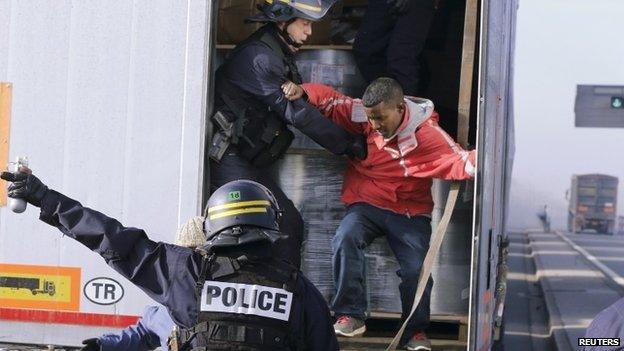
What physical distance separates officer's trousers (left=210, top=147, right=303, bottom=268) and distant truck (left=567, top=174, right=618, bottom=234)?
66.3 meters

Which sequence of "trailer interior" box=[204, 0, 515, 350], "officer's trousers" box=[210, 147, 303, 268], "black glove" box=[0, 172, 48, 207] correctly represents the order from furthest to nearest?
"officer's trousers" box=[210, 147, 303, 268] → "trailer interior" box=[204, 0, 515, 350] → "black glove" box=[0, 172, 48, 207]

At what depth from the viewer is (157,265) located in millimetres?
4027

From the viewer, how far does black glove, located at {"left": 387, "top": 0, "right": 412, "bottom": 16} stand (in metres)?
6.58

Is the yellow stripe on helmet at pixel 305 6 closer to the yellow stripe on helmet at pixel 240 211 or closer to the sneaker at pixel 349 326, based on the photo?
the sneaker at pixel 349 326

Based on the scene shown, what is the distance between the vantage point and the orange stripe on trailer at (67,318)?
18.0ft

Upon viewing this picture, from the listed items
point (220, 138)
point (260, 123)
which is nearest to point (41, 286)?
point (220, 138)

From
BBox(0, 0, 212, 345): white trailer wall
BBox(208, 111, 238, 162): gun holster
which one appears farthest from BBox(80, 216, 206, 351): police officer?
BBox(208, 111, 238, 162): gun holster

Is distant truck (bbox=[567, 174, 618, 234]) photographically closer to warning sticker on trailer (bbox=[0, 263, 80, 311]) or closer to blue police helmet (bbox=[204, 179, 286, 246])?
warning sticker on trailer (bbox=[0, 263, 80, 311])

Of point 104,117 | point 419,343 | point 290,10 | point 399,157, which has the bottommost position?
point 419,343

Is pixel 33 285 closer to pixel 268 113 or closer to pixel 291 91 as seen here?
pixel 268 113

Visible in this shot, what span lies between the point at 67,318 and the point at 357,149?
175 centimetres

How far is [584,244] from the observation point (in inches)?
1871

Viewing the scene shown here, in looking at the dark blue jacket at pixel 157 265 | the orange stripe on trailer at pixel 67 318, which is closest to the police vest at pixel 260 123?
the orange stripe on trailer at pixel 67 318

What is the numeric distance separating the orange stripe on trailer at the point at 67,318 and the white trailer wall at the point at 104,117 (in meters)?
0.03
